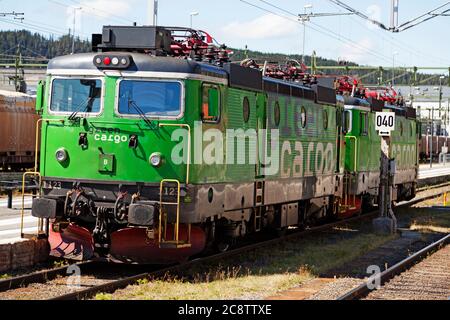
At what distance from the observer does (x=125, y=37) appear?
14.3m

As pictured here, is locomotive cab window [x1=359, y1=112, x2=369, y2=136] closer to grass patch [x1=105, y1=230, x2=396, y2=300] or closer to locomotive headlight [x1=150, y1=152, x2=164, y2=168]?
grass patch [x1=105, y1=230, x2=396, y2=300]

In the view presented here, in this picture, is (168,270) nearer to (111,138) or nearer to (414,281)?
(111,138)

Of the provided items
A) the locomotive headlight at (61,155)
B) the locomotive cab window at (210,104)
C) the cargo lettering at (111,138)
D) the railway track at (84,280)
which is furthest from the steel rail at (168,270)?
the locomotive cab window at (210,104)

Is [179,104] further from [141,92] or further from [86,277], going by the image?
[86,277]

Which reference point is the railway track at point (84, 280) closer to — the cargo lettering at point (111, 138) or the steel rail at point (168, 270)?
the steel rail at point (168, 270)

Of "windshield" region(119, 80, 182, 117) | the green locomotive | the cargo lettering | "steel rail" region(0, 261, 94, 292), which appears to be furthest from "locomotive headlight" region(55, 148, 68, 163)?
"steel rail" region(0, 261, 94, 292)

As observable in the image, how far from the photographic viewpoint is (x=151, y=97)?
44.5 feet

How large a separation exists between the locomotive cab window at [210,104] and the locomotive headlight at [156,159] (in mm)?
1044

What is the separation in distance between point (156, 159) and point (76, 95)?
5.85ft

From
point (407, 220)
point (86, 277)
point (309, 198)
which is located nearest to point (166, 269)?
point (86, 277)

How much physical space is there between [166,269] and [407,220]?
46.5 ft

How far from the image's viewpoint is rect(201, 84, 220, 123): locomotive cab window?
13898mm

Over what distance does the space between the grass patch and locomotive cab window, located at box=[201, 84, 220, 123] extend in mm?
2504

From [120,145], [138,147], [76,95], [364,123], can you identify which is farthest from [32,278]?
[364,123]
